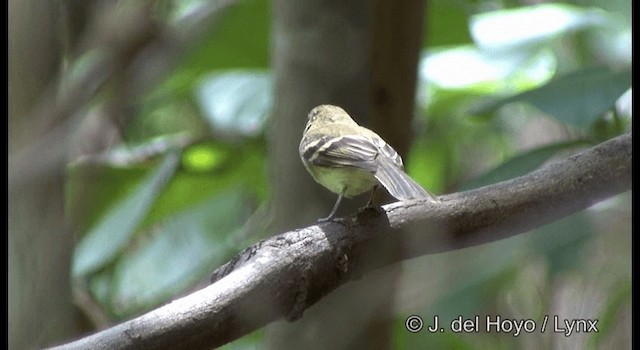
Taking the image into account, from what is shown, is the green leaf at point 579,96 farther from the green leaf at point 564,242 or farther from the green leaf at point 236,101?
the green leaf at point 236,101

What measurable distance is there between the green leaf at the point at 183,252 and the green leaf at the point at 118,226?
113 millimetres

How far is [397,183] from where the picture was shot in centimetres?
140

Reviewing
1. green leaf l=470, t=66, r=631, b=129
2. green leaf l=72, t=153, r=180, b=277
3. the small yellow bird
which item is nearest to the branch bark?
the small yellow bird

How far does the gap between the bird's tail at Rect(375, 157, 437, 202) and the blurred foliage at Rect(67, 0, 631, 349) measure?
1.42 ft

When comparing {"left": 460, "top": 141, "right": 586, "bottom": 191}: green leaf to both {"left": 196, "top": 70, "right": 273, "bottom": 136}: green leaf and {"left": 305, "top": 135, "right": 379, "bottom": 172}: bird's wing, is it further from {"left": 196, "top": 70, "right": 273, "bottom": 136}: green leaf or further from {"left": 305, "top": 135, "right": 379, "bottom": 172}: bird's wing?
{"left": 196, "top": 70, "right": 273, "bottom": 136}: green leaf

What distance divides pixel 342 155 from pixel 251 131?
31.6 inches

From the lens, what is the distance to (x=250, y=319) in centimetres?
108

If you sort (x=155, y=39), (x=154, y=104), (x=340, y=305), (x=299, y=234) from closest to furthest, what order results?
(x=155, y=39) → (x=299, y=234) → (x=340, y=305) → (x=154, y=104)

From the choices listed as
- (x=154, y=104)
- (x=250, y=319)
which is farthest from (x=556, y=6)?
(x=250, y=319)

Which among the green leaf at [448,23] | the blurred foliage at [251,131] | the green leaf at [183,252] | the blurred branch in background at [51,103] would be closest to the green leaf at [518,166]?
the blurred foliage at [251,131]

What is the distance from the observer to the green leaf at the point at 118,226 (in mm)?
1999

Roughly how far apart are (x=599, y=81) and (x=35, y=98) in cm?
124

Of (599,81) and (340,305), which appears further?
(599,81)

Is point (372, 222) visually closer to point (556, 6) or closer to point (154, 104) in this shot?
point (154, 104)
